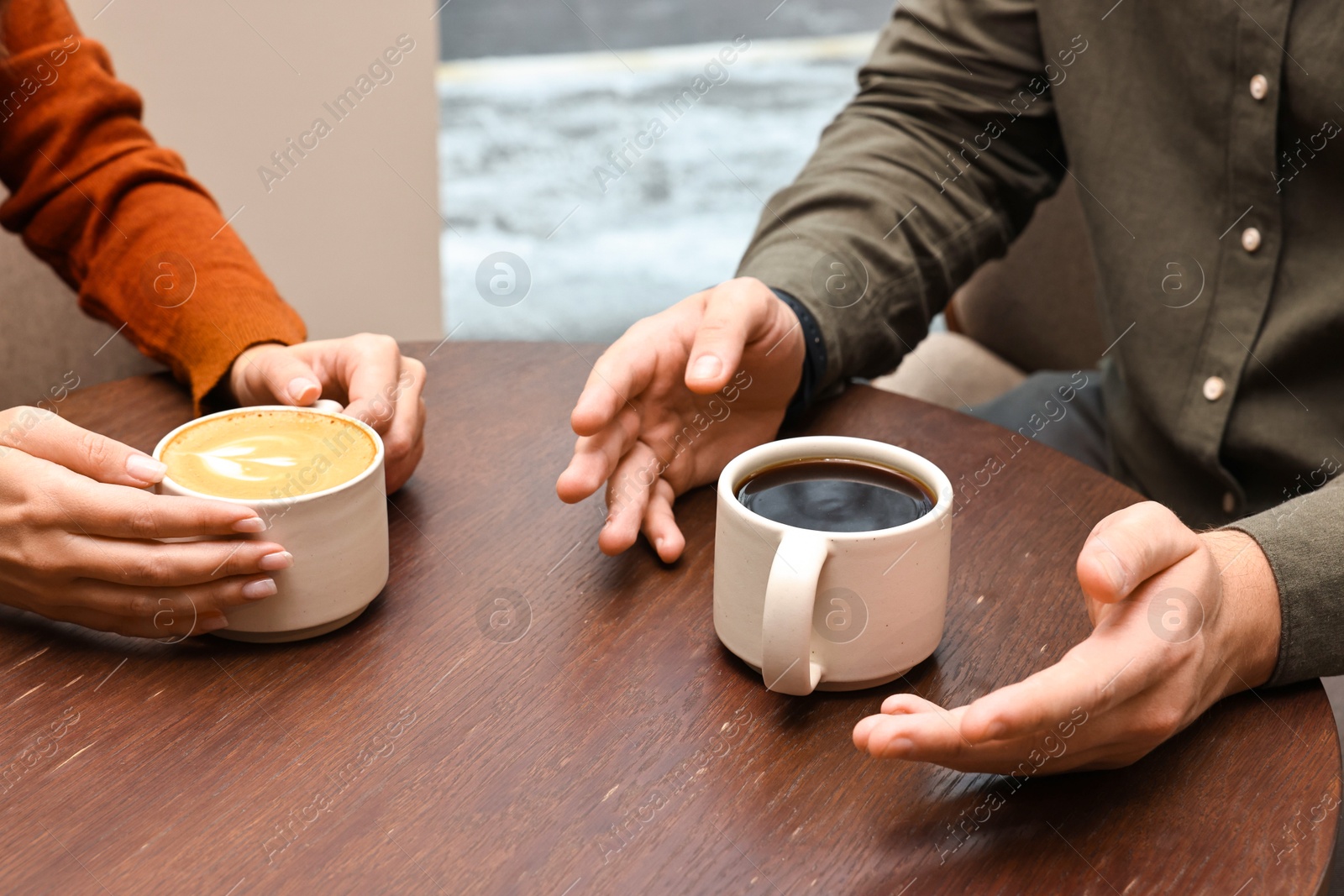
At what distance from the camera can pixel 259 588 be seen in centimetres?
64

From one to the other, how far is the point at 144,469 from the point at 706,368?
14.1 inches

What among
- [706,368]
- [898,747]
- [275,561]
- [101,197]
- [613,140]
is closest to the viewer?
[898,747]

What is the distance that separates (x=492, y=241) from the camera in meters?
3.85

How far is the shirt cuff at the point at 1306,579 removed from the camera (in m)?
0.67

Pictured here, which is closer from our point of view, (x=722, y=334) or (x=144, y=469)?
(x=144, y=469)

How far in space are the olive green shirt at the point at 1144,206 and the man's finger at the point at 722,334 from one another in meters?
0.13

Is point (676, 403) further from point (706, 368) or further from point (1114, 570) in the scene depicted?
point (1114, 570)

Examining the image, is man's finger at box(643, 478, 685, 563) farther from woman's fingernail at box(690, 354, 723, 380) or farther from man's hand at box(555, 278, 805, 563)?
woman's fingernail at box(690, 354, 723, 380)

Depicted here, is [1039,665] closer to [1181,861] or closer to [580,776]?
[1181,861]

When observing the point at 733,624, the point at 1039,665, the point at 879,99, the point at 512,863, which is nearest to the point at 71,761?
the point at 512,863

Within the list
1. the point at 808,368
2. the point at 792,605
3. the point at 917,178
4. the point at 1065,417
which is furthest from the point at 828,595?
the point at 1065,417

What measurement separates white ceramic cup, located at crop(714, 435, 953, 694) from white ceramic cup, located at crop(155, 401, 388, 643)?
211mm

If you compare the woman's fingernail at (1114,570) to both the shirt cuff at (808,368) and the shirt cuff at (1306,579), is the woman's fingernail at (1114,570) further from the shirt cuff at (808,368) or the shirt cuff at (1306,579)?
the shirt cuff at (808,368)

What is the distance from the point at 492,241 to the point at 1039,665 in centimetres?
339
